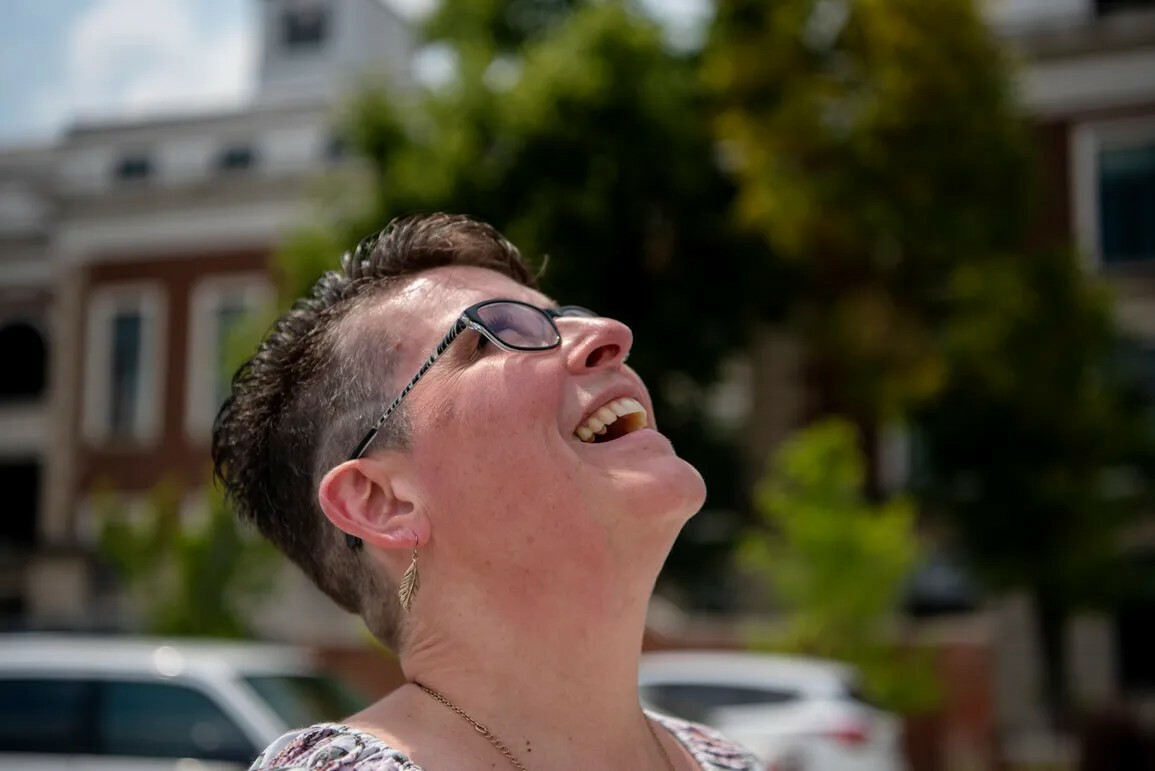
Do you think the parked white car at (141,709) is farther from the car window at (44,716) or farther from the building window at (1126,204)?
the building window at (1126,204)

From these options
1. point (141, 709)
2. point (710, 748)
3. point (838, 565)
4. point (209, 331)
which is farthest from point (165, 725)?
point (209, 331)

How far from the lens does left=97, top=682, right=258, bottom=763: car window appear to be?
774 centimetres

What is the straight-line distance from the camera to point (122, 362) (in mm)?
28141

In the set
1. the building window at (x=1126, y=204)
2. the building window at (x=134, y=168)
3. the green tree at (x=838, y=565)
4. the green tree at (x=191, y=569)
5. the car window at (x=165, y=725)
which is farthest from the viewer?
the building window at (x=134, y=168)

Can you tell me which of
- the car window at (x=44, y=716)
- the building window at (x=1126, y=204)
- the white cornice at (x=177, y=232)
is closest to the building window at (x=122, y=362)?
the white cornice at (x=177, y=232)

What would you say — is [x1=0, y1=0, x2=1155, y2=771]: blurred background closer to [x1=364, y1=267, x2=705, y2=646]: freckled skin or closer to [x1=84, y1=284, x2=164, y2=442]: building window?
[x1=84, y1=284, x2=164, y2=442]: building window

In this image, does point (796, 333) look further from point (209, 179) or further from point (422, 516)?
point (422, 516)

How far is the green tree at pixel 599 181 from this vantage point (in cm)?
1919

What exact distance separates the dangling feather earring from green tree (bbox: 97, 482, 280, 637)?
560 inches

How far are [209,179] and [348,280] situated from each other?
27.0 meters

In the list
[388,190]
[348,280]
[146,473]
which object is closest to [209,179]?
[146,473]

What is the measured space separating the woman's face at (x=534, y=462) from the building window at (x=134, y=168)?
29368 mm

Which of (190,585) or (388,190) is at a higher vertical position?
(388,190)

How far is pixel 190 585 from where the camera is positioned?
51.1ft
